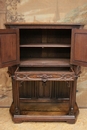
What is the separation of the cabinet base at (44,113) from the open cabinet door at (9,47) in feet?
2.34

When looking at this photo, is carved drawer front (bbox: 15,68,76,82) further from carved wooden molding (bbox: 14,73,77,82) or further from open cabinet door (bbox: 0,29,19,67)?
open cabinet door (bbox: 0,29,19,67)

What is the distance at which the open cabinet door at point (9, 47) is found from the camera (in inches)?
73.5

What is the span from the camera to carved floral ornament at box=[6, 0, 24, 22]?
7.70ft

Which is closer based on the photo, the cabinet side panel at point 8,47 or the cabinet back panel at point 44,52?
the cabinet side panel at point 8,47

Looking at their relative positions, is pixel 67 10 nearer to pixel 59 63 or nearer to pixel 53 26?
pixel 53 26

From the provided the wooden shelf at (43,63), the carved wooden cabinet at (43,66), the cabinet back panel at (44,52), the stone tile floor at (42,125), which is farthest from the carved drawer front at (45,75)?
the stone tile floor at (42,125)

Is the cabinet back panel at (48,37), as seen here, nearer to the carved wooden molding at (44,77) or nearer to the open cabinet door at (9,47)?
the open cabinet door at (9,47)

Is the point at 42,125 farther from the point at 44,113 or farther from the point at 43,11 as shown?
the point at 43,11

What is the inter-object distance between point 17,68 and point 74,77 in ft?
2.25

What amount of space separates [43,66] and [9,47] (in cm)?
48

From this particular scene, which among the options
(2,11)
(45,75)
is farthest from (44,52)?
(2,11)

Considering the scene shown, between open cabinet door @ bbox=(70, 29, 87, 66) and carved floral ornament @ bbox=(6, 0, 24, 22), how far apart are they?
828 millimetres

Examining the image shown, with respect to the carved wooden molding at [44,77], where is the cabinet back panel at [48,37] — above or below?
above

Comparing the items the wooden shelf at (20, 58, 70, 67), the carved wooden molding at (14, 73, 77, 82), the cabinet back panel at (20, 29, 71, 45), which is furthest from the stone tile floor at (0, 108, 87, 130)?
the cabinet back panel at (20, 29, 71, 45)
